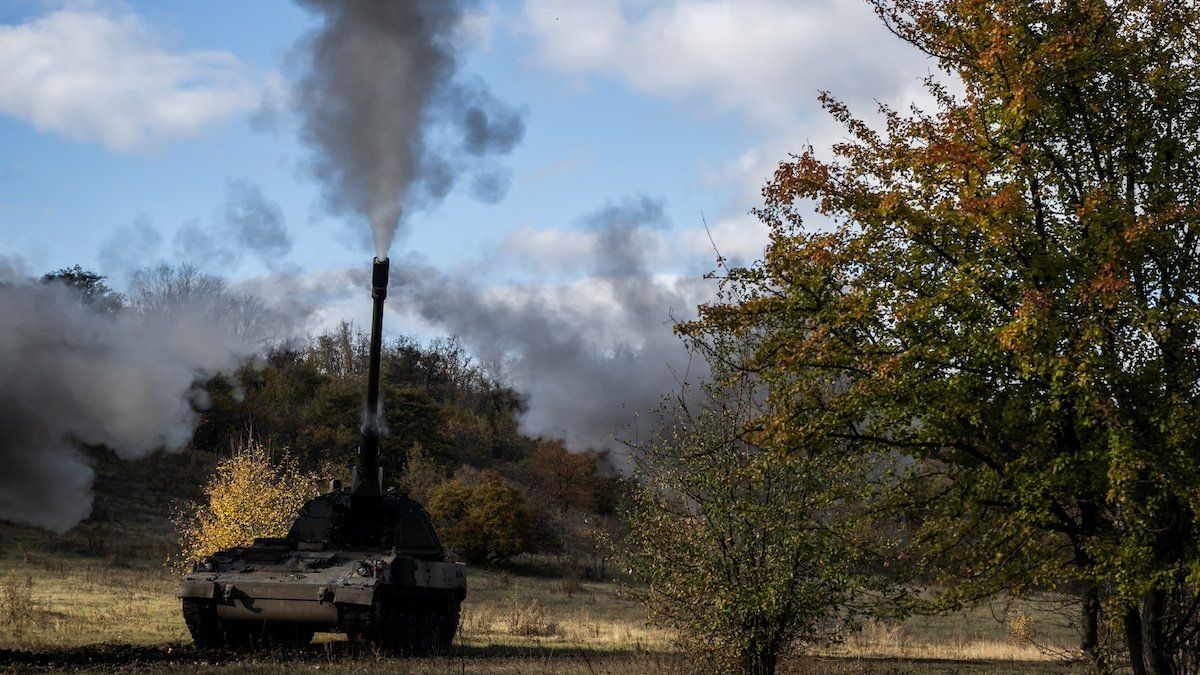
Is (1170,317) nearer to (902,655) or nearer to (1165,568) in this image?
(1165,568)

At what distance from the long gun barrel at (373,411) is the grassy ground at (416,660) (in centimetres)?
288

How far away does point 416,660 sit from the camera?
1664 cm

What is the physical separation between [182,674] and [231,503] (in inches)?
680

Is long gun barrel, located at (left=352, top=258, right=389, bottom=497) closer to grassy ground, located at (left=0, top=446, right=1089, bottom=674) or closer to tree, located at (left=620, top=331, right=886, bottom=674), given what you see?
grassy ground, located at (left=0, top=446, right=1089, bottom=674)

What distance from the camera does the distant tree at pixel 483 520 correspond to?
159ft

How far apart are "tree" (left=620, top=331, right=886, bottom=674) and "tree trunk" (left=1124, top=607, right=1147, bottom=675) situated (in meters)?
4.18

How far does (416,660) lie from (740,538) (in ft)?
21.8

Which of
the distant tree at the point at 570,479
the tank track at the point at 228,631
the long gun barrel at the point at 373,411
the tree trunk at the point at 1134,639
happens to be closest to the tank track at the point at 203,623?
the tank track at the point at 228,631

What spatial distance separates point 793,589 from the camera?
12.0m

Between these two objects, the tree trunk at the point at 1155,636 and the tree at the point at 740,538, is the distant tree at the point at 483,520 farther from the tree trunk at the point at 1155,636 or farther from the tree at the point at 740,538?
the tree at the point at 740,538

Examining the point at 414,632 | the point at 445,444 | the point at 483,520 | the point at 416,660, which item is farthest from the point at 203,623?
the point at 445,444

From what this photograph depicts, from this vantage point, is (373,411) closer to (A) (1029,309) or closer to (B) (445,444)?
(A) (1029,309)

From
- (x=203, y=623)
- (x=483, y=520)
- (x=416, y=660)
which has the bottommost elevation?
(x=416, y=660)

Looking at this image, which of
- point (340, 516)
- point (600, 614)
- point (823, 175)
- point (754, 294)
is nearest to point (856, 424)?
point (754, 294)
